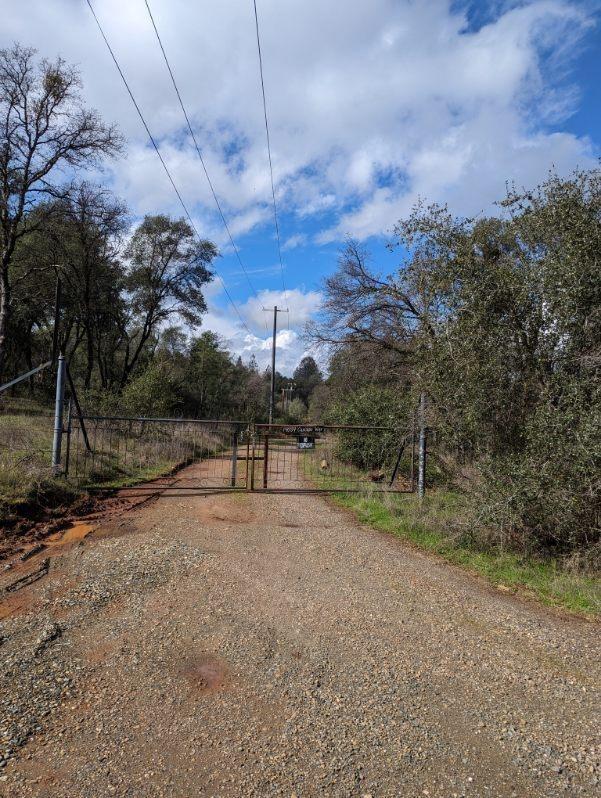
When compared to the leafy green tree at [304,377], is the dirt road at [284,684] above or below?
below

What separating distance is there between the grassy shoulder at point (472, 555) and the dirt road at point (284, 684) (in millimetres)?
407

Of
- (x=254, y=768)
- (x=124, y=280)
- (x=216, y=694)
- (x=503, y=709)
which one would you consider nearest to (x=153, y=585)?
(x=216, y=694)

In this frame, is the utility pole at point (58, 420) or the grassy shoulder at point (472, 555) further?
the utility pole at point (58, 420)

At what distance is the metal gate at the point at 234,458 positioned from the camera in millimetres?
10633

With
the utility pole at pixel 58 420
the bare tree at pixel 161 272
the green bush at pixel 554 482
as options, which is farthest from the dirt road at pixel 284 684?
the bare tree at pixel 161 272

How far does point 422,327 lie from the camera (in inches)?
324

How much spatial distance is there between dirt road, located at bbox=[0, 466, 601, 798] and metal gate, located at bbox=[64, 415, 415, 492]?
4.85 m

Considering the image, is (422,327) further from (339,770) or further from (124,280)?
(124,280)

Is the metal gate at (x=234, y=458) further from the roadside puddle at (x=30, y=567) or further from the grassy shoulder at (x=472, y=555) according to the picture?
the roadside puddle at (x=30, y=567)

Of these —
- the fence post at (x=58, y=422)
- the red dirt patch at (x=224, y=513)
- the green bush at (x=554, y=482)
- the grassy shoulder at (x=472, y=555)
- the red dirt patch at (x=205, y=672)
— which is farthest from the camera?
the fence post at (x=58, y=422)

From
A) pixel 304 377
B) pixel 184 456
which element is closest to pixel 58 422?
pixel 184 456

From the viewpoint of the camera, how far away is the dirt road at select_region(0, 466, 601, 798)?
258 centimetres

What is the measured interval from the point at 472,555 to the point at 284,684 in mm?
3891

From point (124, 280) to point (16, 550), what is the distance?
87.9ft
